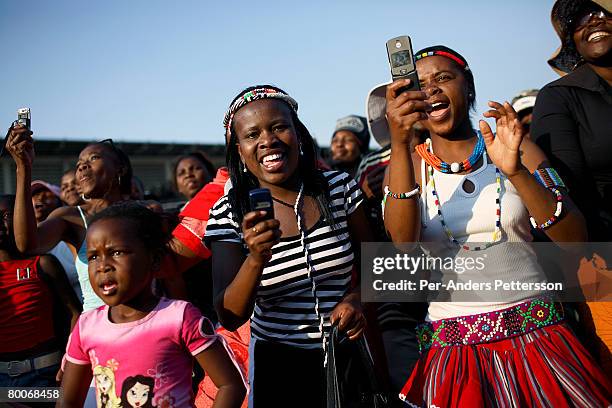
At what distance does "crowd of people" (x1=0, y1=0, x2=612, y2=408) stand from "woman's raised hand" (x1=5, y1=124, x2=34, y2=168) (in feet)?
3.70

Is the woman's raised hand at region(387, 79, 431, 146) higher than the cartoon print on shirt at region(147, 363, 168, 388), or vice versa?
the woman's raised hand at region(387, 79, 431, 146)

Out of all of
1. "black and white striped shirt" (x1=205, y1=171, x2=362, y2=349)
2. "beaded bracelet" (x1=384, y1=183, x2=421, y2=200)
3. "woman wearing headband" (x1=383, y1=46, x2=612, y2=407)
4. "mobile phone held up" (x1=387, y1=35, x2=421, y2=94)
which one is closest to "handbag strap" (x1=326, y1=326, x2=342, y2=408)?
"black and white striped shirt" (x1=205, y1=171, x2=362, y2=349)

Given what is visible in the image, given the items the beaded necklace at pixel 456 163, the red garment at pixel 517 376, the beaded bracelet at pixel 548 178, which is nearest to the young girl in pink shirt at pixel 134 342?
the red garment at pixel 517 376

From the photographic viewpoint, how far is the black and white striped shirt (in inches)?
92.3

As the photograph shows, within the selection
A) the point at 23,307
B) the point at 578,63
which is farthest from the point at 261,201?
the point at 23,307

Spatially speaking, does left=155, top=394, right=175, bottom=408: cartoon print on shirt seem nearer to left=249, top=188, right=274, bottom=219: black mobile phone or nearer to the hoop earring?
left=249, top=188, right=274, bottom=219: black mobile phone

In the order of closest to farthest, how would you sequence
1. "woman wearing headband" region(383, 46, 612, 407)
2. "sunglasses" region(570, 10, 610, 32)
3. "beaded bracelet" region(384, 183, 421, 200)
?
1. "woman wearing headband" region(383, 46, 612, 407)
2. "beaded bracelet" region(384, 183, 421, 200)
3. "sunglasses" region(570, 10, 610, 32)

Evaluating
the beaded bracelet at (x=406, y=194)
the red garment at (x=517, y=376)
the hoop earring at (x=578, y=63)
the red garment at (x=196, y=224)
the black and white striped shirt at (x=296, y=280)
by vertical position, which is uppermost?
the hoop earring at (x=578, y=63)

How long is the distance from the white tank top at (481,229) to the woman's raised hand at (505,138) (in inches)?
7.6

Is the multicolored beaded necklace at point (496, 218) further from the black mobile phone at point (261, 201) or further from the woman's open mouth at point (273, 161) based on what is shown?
the black mobile phone at point (261, 201)

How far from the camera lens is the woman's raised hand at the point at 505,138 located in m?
2.12

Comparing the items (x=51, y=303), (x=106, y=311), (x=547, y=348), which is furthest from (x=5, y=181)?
(x=547, y=348)

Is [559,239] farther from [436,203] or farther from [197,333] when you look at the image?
[197,333]

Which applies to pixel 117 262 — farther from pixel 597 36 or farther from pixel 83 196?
pixel 597 36
